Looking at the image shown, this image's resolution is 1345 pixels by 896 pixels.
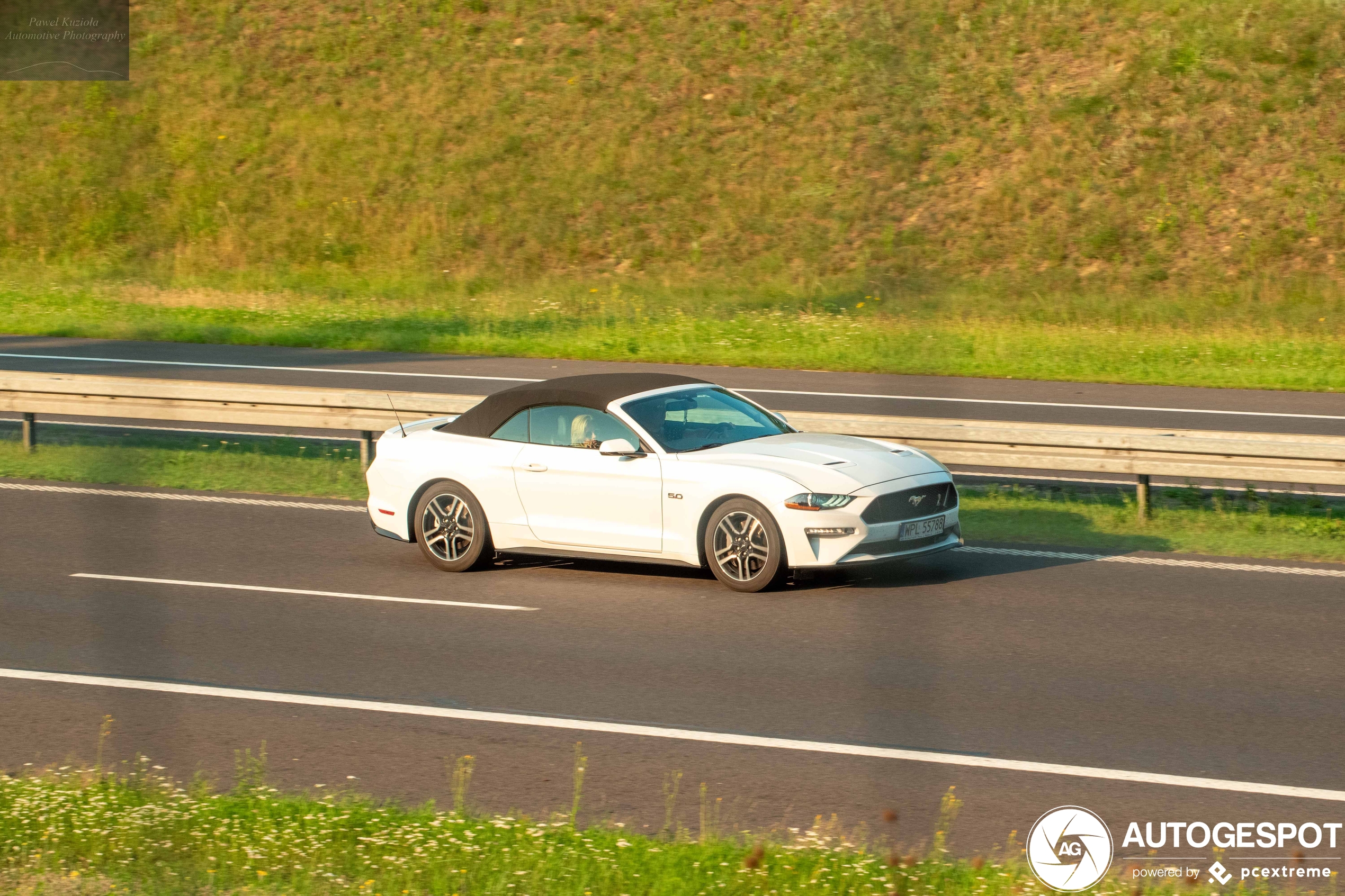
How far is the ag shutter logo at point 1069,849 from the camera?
5215 millimetres

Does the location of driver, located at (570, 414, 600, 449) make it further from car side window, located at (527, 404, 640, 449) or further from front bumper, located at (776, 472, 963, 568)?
front bumper, located at (776, 472, 963, 568)

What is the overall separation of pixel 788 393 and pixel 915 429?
7588 millimetres

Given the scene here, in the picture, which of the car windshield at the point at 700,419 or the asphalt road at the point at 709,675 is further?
the car windshield at the point at 700,419

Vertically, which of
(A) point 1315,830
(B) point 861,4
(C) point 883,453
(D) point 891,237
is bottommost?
(A) point 1315,830

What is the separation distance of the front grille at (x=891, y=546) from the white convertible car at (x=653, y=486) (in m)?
0.01

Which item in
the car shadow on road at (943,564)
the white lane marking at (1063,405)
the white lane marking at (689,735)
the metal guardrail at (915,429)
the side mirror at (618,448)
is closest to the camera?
the white lane marking at (689,735)

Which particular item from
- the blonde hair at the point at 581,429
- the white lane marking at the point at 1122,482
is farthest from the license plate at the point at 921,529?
the white lane marking at the point at 1122,482

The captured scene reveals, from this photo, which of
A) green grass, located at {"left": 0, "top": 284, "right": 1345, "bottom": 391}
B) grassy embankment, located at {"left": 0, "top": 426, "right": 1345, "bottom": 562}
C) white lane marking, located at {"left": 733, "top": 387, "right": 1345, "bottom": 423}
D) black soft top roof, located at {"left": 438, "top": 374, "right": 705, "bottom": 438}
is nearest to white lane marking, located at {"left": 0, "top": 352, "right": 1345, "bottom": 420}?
white lane marking, located at {"left": 733, "top": 387, "right": 1345, "bottom": 423}

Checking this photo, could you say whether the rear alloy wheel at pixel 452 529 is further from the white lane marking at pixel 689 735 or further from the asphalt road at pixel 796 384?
the asphalt road at pixel 796 384

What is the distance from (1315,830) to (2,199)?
39599 millimetres

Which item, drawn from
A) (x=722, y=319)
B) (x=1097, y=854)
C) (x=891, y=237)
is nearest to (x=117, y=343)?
(x=722, y=319)

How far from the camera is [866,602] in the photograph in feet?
32.7

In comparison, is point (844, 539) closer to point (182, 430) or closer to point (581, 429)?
point (581, 429)

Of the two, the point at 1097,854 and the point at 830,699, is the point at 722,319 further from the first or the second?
the point at 1097,854
